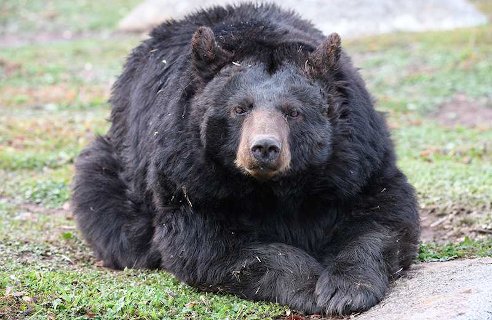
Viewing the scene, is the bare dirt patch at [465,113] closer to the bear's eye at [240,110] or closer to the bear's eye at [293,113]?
the bear's eye at [293,113]

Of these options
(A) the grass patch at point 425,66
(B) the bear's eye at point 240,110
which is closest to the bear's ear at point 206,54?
(B) the bear's eye at point 240,110

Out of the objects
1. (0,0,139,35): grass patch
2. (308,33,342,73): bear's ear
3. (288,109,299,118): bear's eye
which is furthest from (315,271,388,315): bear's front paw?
(0,0,139,35): grass patch

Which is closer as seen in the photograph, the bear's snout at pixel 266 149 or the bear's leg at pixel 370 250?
the bear's snout at pixel 266 149

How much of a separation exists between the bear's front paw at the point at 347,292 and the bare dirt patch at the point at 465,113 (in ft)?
26.6

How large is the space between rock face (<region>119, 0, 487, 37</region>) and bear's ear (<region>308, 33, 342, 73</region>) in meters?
15.3

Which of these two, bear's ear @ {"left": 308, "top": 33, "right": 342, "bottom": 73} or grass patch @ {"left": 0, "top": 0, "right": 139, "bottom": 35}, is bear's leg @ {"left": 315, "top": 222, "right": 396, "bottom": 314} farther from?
grass patch @ {"left": 0, "top": 0, "right": 139, "bottom": 35}

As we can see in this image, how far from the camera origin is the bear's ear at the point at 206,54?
633 cm

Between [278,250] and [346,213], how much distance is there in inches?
26.9

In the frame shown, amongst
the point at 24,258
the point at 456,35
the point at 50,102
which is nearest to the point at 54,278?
the point at 24,258

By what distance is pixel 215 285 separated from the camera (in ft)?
20.5

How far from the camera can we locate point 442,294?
5.39 m

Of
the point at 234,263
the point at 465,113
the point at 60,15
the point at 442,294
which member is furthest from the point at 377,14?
the point at 442,294

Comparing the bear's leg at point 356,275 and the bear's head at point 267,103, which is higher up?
the bear's head at point 267,103

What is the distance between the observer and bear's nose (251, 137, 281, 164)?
555 centimetres
